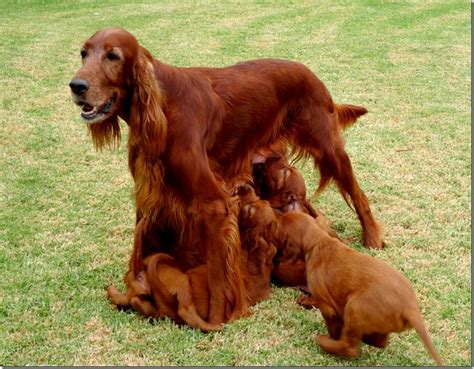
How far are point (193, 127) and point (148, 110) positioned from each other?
292 millimetres

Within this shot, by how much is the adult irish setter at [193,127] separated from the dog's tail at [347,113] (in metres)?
0.42

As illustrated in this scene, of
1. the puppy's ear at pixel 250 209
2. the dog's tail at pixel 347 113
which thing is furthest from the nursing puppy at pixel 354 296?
the dog's tail at pixel 347 113

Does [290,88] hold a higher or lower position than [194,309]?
higher

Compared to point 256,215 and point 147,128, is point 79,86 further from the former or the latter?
point 256,215

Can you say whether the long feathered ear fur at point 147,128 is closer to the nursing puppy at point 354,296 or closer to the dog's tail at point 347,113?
the nursing puppy at point 354,296

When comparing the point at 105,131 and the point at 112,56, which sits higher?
the point at 112,56

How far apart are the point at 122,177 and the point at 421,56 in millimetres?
6110

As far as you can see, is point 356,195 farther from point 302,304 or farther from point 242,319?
point 242,319

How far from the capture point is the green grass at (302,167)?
329 centimetres

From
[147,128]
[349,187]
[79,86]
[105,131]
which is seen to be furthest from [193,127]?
[349,187]

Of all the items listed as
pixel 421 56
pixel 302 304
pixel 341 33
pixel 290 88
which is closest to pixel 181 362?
pixel 302 304

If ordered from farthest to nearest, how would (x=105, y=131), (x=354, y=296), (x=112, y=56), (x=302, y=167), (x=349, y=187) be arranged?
(x=302, y=167) < (x=349, y=187) < (x=105, y=131) < (x=112, y=56) < (x=354, y=296)

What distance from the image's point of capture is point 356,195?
4.49 metres

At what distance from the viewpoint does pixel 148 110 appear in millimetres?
3205
